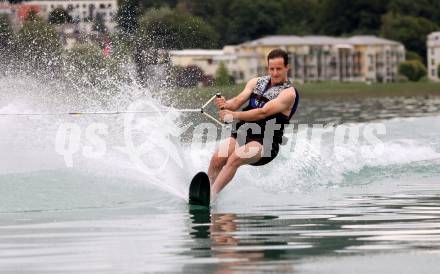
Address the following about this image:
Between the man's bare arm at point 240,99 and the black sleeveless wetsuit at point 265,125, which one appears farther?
the black sleeveless wetsuit at point 265,125

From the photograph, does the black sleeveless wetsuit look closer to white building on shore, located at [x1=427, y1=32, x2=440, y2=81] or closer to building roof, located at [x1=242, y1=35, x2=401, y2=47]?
building roof, located at [x1=242, y1=35, x2=401, y2=47]

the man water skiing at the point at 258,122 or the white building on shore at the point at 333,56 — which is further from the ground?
the white building on shore at the point at 333,56

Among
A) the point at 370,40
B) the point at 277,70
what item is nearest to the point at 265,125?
the point at 277,70

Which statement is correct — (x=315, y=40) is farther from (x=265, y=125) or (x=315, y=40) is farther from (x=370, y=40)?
(x=265, y=125)

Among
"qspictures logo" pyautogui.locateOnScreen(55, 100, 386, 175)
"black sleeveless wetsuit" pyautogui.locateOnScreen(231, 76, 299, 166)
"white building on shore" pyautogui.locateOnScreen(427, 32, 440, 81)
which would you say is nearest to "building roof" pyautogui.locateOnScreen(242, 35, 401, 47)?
"white building on shore" pyautogui.locateOnScreen(427, 32, 440, 81)

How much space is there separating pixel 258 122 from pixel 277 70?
529 millimetres

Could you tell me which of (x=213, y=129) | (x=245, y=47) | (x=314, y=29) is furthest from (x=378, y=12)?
(x=213, y=129)

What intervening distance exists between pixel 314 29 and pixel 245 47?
26.7 metres

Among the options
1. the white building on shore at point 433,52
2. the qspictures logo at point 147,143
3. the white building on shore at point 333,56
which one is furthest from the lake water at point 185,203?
the white building on shore at point 433,52

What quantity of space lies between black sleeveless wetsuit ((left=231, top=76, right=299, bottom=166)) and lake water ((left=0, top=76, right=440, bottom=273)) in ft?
1.76

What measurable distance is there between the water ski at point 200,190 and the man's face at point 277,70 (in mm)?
1245

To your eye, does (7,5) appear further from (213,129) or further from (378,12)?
(378,12)

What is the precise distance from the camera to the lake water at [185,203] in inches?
451

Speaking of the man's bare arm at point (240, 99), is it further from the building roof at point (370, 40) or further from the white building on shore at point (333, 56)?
the building roof at point (370, 40)
